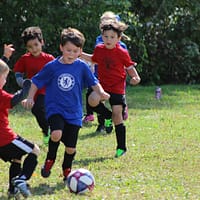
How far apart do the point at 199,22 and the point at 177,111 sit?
7.47 metres

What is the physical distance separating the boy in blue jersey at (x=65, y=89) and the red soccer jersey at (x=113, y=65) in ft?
5.41

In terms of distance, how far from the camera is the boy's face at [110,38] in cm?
804

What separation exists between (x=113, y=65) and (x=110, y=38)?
45 cm

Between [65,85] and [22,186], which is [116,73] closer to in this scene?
[65,85]

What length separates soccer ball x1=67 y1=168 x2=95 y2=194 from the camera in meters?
6.29

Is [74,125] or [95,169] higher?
[74,125]

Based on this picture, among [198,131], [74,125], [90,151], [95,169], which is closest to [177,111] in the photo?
[198,131]

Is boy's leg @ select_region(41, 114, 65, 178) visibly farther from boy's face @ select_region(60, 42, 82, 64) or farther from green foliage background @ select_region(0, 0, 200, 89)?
green foliage background @ select_region(0, 0, 200, 89)

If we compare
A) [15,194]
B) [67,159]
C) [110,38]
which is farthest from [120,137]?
[15,194]

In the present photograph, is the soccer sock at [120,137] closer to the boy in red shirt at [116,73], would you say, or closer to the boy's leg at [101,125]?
the boy in red shirt at [116,73]

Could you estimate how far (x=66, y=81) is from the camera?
21.9 ft

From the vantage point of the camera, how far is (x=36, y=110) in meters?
8.95

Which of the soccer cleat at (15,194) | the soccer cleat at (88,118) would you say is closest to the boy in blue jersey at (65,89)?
the soccer cleat at (15,194)

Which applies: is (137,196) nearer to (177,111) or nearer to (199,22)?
(177,111)
